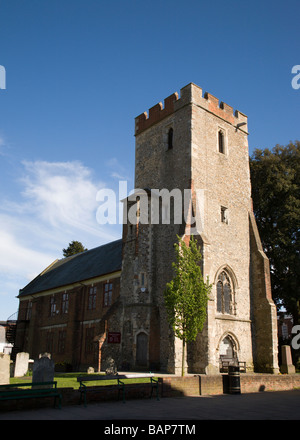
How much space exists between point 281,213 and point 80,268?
18.8 m

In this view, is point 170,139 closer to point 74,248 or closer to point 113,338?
point 113,338

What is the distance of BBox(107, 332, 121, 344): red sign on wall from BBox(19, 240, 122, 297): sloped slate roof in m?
6.08

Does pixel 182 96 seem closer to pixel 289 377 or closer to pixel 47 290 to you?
pixel 289 377

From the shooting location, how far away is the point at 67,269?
129 ft

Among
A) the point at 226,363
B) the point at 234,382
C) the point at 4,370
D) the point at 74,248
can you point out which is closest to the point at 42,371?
the point at 4,370

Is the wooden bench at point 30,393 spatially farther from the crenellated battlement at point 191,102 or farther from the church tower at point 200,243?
the crenellated battlement at point 191,102

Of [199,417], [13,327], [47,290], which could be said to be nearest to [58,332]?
[47,290]

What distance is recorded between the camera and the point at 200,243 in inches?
845

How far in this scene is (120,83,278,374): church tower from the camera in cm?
2158

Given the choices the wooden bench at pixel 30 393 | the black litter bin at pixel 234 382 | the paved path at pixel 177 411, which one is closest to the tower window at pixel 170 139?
the black litter bin at pixel 234 382

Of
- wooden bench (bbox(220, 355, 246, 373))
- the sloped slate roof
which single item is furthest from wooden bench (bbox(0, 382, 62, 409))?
the sloped slate roof

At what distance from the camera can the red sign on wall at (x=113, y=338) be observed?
2231cm

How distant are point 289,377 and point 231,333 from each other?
5441 mm
